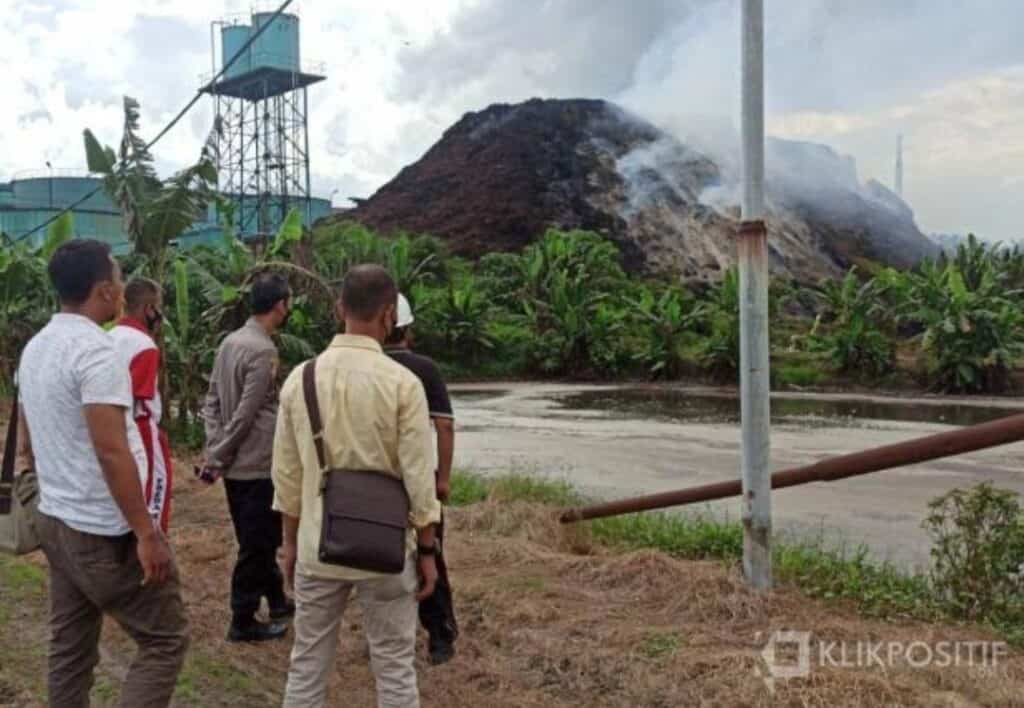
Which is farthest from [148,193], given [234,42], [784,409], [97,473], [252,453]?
[234,42]

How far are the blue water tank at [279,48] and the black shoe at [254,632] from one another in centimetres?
3355

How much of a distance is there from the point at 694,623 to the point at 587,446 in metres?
8.86

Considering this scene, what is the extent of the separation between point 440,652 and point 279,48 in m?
35.1

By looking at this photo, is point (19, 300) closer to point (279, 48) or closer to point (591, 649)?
point (591, 649)

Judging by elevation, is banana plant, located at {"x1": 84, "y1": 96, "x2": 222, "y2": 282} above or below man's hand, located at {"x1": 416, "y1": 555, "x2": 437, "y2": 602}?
above

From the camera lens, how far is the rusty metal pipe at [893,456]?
304 cm

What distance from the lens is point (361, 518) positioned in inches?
106

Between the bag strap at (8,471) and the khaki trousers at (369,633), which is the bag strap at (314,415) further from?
the bag strap at (8,471)

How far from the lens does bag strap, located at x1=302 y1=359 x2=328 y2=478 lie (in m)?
2.76

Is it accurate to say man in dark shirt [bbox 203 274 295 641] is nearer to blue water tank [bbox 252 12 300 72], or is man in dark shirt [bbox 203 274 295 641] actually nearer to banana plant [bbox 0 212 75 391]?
banana plant [bbox 0 212 75 391]

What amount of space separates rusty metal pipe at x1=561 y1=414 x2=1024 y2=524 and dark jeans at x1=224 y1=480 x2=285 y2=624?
194cm

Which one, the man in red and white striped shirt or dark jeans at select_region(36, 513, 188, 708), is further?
the man in red and white striped shirt

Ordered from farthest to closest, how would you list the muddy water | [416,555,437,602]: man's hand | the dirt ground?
the muddy water < the dirt ground < [416,555,437,602]: man's hand

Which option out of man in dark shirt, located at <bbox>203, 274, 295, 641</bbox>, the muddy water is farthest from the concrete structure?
man in dark shirt, located at <bbox>203, 274, 295, 641</bbox>
